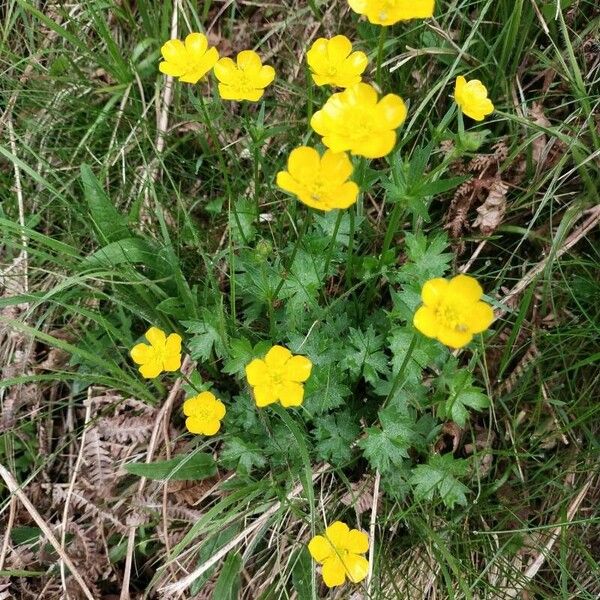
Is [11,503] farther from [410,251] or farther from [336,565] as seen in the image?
[410,251]

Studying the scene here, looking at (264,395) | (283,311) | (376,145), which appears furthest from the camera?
(283,311)

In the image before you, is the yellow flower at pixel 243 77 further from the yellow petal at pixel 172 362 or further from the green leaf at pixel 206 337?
the yellow petal at pixel 172 362

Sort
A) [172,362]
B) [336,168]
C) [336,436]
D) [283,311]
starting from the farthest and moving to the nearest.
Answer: [283,311] < [336,436] < [172,362] < [336,168]

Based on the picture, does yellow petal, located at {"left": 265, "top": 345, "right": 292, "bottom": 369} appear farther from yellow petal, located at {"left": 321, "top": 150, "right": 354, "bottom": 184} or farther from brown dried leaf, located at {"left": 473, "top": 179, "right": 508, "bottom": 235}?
brown dried leaf, located at {"left": 473, "top": 179, "right": 508, "bottom": 235}

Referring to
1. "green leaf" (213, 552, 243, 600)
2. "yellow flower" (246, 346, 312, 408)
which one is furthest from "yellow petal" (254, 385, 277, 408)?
"green leaf" (213, 552, 243, 600)

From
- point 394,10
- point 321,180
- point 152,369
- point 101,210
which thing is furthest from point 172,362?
point 394,10

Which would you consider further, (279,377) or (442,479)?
(442,479)

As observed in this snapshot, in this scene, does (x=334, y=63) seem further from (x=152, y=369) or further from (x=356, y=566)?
(x=356, y=566)
